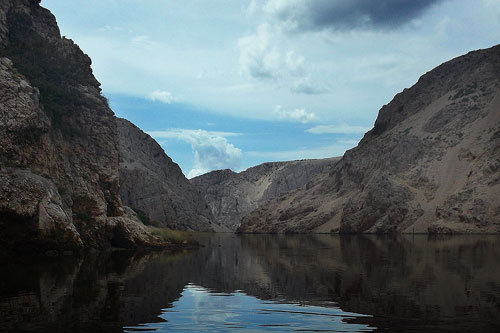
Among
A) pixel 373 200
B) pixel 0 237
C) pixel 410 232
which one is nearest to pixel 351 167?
pixel 373 200

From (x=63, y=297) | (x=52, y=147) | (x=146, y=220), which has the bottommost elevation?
(x=63, y=297)

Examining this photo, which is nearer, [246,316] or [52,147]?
[246,316]

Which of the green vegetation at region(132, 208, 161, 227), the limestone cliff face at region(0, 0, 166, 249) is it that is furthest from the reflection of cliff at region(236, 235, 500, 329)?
the green vegetation at region(132, 208, 161, 227)

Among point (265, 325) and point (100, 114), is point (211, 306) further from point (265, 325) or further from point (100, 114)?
point (100, 114)

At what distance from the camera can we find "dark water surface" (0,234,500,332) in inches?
438

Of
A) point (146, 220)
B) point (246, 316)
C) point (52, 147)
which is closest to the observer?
point (246, 316)

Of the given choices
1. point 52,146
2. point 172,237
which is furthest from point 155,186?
point 52,146

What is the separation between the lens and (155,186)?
121750 millimetres

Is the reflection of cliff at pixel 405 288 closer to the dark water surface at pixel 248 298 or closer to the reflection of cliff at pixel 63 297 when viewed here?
the dark water surface at pixel 248 298

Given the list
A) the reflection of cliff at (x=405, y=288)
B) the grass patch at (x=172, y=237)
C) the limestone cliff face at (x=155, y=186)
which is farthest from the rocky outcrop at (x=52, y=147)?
the limestone cliff face at (x=155, y=186)

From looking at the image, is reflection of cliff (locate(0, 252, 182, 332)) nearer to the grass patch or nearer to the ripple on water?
the ripple on water

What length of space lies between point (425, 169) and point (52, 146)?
8104 centimetres

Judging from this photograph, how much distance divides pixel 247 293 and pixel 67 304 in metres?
5.71

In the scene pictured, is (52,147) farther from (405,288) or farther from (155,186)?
(155,186)
